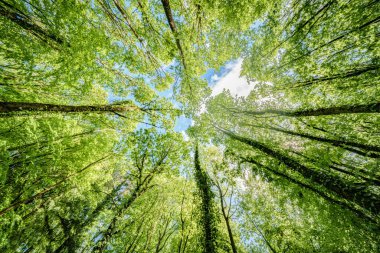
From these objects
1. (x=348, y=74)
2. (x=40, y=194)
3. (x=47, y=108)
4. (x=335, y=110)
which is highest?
(x=47, y=108)

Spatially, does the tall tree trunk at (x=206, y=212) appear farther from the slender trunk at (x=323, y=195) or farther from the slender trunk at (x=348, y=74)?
the slender trunk at (x=348, y=74)

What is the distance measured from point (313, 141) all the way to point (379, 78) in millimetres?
3928

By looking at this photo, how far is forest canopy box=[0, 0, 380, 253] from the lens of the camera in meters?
4.69

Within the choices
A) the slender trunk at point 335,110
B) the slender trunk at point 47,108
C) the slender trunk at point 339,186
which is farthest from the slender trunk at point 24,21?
the slender trunk at point 339,186

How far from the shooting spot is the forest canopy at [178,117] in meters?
4.69

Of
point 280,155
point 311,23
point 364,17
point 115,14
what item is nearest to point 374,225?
point 280,155

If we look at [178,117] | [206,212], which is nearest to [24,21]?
[178,117]

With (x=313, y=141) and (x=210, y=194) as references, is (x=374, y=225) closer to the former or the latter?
(x=313, y=141)

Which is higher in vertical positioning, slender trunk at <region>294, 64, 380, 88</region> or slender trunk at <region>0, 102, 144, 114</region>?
slender trunk at <region>0, 102, 144, 114</region>

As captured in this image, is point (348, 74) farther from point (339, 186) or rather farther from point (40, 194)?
point (40, 194)

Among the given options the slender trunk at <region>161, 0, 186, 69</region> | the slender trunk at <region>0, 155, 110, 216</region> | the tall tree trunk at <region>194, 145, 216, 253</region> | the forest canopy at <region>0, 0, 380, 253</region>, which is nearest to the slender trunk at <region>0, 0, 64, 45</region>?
the forest canopy at <region>0, 0, 380, 253</region>

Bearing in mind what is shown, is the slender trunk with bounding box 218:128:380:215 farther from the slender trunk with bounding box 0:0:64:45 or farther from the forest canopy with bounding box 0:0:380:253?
the slender trunk with bounding box 0:0:64:45

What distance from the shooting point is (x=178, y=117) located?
816cm

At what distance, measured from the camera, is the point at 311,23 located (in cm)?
574
